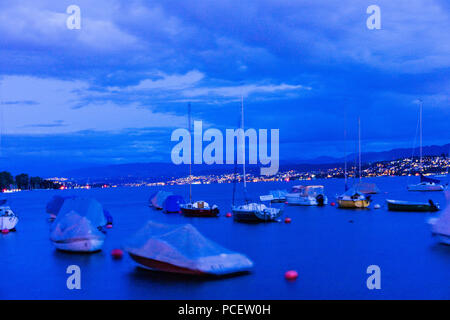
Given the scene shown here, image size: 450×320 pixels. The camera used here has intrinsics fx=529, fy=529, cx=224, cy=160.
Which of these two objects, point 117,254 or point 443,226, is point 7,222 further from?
point 443,226

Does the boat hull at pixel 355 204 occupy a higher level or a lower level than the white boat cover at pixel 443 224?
lower

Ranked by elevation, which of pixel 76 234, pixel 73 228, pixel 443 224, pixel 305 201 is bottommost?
pixel 305 201

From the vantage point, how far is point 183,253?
21594mm

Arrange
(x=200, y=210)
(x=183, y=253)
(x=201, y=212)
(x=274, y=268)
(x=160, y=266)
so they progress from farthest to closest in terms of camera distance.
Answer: (x=201, y=212) < (x=200, y=210) < (x=274, y=268) < (x=160, y=266) < (x=183, y=253)

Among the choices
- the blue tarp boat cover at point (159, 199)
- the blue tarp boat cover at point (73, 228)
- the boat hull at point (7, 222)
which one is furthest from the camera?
the blue tarp boat cover at point (159, 199)

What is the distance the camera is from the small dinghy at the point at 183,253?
2136cm

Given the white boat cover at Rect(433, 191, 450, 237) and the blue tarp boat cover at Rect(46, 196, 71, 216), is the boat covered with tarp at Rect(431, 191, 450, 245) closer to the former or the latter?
the white boat cover at Rect(433, 191, 450, 237)

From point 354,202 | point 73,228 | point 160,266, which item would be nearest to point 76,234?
point 73,228

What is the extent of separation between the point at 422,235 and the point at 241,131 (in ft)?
76.6

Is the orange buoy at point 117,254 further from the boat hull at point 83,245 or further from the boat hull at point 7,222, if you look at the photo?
the boat hull at point 7,222

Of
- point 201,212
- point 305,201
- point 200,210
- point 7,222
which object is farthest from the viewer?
point 305,201

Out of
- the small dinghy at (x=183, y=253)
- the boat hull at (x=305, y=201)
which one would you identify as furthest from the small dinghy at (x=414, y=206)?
the small dinghy at (x=183, y=253)

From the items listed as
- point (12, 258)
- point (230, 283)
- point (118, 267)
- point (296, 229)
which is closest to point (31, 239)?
point (12, 258)
